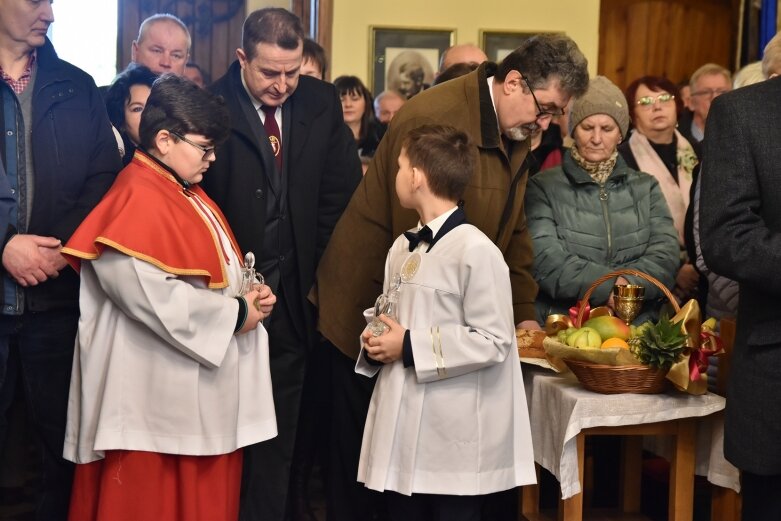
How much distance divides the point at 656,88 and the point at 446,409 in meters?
2.71

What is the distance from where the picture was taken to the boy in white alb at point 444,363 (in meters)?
2.75

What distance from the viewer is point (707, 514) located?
Result: 399 cm

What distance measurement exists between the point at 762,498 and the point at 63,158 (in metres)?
2.14

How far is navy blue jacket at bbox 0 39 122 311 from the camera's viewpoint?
3.03 metres

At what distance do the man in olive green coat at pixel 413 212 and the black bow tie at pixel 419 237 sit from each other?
11.7 inches

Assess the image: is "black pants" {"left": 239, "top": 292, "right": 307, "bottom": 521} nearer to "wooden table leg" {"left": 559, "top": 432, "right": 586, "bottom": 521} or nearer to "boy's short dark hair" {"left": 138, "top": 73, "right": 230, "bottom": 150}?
"boy's short dark hair" {"left": 138, "top": 73, "right": 230, "bottom": 150}

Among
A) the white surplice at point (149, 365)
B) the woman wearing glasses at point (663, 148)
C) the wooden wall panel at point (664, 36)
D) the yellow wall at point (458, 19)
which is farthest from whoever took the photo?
the wooden wall panel at point (664, 36)

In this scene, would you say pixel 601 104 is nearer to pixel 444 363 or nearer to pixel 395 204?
pixel 395 204

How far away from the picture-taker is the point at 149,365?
279 cm

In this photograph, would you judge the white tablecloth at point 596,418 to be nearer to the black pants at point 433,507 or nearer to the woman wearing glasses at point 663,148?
the black pants at point 433,507

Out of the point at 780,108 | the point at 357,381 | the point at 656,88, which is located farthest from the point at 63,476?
the point at 656,88

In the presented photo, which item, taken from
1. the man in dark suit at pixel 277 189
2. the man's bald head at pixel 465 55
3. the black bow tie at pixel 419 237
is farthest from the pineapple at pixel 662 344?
the man's bald head at pixel 465 55

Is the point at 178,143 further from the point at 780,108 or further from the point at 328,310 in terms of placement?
the point at 780,108

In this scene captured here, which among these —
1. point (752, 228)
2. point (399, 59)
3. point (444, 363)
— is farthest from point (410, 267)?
point (399, 59)
